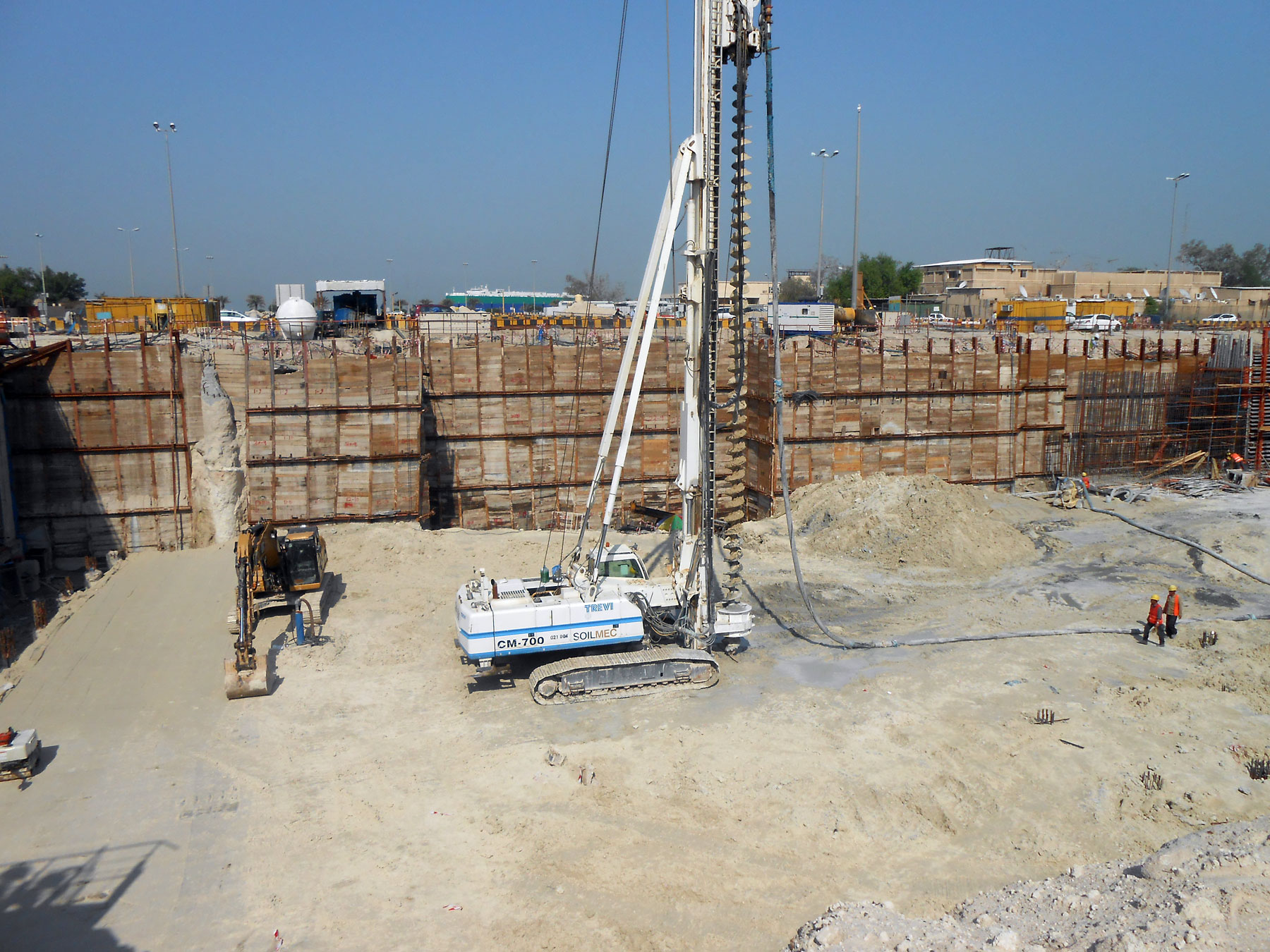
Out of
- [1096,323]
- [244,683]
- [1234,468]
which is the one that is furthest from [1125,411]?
[244,683]

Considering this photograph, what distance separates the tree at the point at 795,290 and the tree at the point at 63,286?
199 feet

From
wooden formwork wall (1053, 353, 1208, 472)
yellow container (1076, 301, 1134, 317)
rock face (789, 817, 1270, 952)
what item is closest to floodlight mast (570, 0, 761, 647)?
rock face (789, 817, 1270, 952)

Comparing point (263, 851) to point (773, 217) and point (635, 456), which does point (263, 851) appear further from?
point (635, 456)

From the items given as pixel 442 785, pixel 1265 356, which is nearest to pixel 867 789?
pixel 442 785

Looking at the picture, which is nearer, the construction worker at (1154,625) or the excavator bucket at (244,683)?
the excavator bucket at (244,683)

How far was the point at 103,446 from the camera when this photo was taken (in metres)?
21.4

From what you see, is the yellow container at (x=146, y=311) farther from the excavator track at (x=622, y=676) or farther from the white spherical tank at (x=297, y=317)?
the excavator track at (x=622, y=676)

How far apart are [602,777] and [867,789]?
3502 mm

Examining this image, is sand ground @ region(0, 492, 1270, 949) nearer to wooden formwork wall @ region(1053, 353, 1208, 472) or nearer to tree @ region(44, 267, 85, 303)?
wooden formwork wall @ region(1053, 353, 1208, 472)

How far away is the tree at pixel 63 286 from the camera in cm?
6975

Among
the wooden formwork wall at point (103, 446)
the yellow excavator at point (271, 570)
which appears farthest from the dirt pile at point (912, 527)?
the wooden formwork wall at point (103, 446)

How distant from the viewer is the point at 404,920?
9.09 m

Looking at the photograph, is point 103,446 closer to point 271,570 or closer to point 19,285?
point 271,570

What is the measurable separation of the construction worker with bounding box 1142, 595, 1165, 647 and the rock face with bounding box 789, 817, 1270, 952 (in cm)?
798
